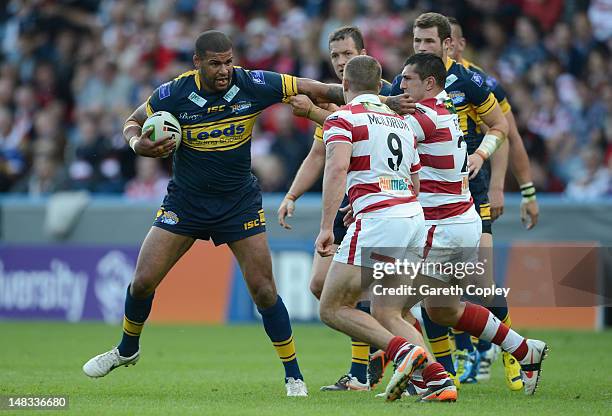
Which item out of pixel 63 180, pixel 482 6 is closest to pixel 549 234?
pixel 482 6

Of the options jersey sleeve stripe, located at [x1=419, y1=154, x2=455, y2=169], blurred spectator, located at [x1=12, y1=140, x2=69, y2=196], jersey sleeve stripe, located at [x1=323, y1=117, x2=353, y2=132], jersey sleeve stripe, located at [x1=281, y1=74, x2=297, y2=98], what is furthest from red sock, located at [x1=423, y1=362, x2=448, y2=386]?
Answer: blurred spectator, located at [x1=12, y1=140, x2=69, y2=196]

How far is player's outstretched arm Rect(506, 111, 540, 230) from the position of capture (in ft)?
34.0

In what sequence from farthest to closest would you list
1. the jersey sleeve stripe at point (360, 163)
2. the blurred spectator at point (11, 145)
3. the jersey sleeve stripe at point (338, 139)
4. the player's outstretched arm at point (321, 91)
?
the blurred spectator at point (11, 145) → the player's outstretched arm at point (321, 91) → the jersey sleeve stripe at point (360, 163) → the jersey sleeve stripe at point (338, 139)

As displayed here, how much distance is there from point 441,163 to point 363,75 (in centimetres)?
103

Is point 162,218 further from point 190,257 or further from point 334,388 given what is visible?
point 190,257

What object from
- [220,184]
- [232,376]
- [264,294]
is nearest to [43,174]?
[232,376]

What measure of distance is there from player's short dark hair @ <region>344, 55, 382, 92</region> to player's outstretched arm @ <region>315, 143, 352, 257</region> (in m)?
0.52

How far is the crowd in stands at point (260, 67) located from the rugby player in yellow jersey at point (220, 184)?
26.7ft

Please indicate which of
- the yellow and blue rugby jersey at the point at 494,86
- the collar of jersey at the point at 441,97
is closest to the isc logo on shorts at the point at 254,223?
the collar of jersey at the point at 441,97

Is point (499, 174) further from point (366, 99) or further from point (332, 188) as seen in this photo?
point (332, 188)

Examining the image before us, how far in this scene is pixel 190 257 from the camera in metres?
16.4

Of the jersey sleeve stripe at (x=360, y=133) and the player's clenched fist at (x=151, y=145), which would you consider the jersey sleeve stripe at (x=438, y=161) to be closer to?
the jersey sleeve stripe at (x=360, y=133)

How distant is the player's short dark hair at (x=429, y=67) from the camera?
8414mm

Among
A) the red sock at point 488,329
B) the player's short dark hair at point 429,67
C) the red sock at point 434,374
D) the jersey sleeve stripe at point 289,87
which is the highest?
the player's short dark hair at point 429,67
